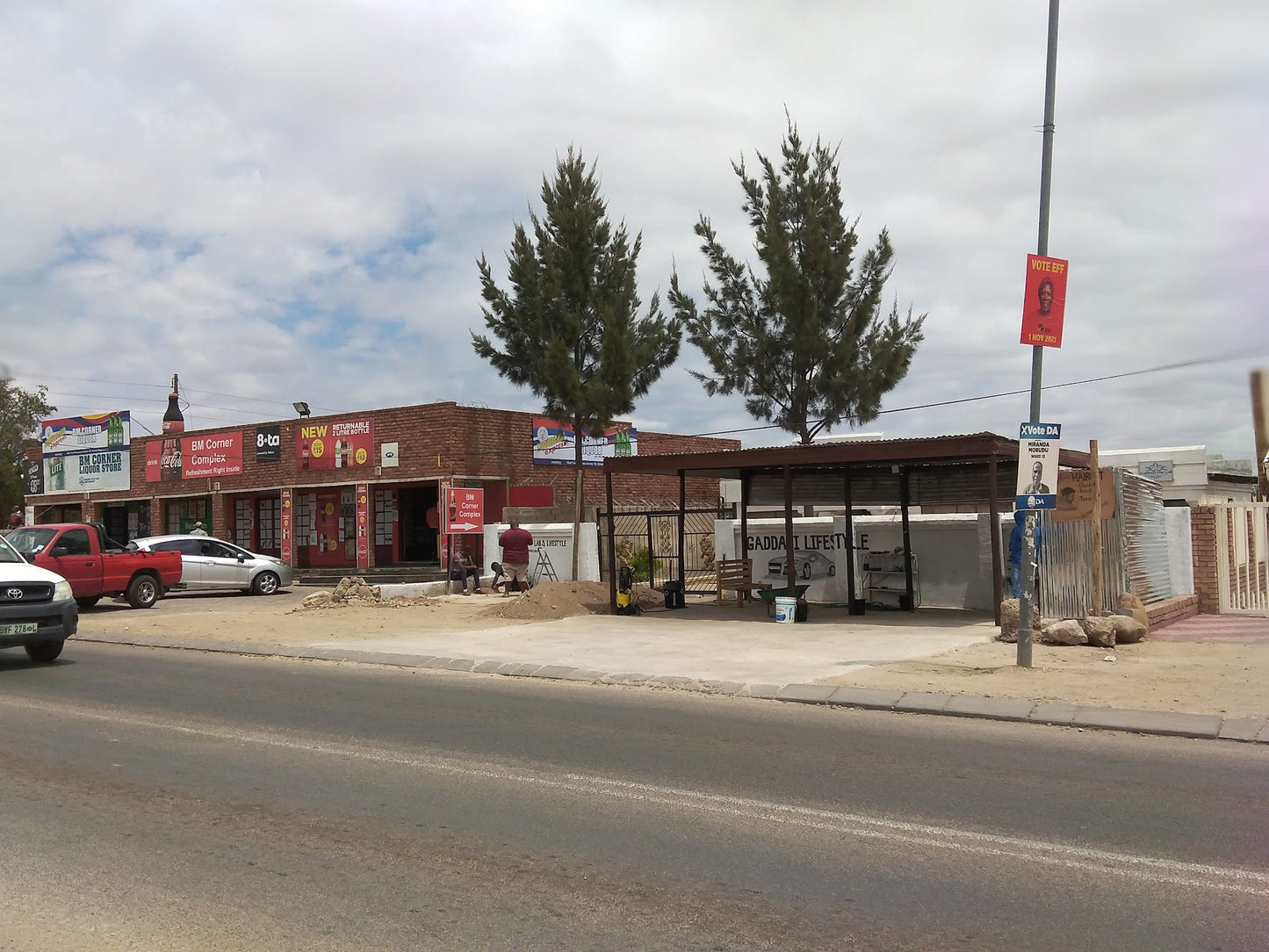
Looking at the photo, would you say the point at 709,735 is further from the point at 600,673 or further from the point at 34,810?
the point at 34,810

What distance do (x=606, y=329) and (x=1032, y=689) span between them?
50.2 feet

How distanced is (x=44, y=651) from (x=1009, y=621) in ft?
40.5

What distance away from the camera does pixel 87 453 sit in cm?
4138

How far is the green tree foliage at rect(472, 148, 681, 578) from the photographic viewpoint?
80.1 feet

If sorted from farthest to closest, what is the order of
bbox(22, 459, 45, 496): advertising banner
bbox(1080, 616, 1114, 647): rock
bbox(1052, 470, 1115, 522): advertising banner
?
bbox(22, 459, 45, 496): advertising banner
bbox(1052, 470, 1115, 522): advertising banner
bbox(1080, 616, 1114, 647): rock

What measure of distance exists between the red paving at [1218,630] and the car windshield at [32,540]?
19.2m

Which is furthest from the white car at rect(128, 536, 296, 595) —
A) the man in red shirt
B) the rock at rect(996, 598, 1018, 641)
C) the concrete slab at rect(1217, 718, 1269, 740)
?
the concrete slab at rect(1217, 718, 1269, 740)

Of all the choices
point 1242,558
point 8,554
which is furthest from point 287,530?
point 1242,558

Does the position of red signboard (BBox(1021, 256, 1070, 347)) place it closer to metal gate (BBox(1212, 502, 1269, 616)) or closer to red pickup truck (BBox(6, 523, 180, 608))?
metal gate (BBox(1212, 502, 1269, 616))

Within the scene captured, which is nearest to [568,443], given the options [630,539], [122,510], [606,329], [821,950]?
[630,539]

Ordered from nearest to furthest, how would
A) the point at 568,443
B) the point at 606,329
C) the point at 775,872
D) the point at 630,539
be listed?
the point at 775,872, the point at 606,329, the point at 630,539, the point at 568,443

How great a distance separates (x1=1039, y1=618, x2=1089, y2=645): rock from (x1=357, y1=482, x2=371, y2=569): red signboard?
75.3ft

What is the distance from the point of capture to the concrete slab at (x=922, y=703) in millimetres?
9906

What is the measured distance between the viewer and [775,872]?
17.4 ft
